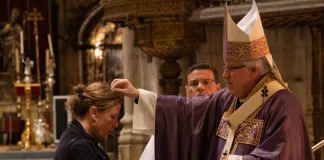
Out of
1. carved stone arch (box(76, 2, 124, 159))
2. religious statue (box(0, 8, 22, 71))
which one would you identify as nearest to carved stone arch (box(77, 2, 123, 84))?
carved stone arch (box(76, 2, 124, 159))

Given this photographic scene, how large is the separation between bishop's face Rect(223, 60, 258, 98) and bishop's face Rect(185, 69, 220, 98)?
122cm

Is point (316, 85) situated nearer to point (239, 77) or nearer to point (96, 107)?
point (239, 77)

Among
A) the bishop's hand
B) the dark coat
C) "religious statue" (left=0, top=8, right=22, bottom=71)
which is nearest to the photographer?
the dark coat

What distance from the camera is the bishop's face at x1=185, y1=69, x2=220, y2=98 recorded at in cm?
525

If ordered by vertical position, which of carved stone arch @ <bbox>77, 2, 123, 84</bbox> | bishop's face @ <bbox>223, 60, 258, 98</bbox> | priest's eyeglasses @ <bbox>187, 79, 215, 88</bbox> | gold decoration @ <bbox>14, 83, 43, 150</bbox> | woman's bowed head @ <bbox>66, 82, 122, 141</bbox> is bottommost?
gold decoration @ <bbox>14, 83, 43, 150</bbox>

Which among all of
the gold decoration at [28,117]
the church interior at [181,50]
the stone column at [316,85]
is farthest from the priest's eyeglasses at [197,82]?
the gold decoration at [28,117]

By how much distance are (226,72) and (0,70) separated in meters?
13.5

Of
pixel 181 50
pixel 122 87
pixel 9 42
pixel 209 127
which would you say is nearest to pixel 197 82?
pixel 209 127

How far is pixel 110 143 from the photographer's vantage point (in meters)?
13.4

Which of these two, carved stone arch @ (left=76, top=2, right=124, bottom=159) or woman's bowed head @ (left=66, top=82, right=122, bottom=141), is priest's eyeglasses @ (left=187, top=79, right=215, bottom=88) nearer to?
woman's bowed head @ (left=66, top=82, right=122, bottom=141)

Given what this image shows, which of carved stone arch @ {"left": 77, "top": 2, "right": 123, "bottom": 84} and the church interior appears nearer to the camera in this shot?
the church interior

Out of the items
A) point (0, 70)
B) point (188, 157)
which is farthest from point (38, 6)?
point (188, 157)

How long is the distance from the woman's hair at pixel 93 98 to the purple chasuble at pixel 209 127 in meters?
0.51

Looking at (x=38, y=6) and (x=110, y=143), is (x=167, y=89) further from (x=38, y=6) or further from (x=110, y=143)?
(x=38, y=6)
